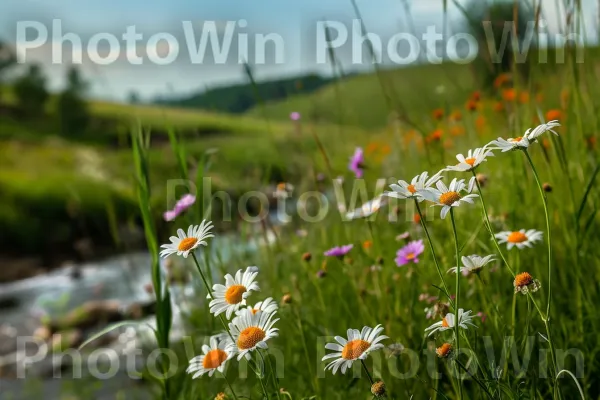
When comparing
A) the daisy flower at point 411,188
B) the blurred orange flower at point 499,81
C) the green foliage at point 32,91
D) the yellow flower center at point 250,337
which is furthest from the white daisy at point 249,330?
the green foliage at point 32,91

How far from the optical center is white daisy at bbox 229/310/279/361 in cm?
83

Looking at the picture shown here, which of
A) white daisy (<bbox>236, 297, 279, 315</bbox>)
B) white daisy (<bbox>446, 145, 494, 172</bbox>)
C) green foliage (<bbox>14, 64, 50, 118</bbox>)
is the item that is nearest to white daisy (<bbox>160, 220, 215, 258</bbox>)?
white daisy (<bbox>236, 297, 279, 315</bbox>)

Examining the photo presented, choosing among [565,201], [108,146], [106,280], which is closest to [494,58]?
[565,201]

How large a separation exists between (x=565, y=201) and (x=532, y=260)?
0.32m

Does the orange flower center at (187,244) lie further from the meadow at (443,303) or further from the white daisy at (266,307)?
the white daisy at (266,307)

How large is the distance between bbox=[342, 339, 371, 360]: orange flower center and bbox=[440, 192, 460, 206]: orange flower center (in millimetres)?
237

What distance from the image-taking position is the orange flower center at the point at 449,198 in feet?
2.53

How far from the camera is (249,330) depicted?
2.82ft

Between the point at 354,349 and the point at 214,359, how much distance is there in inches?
9.8

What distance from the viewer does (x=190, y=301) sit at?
2666mm

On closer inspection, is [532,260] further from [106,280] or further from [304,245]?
[106,280]

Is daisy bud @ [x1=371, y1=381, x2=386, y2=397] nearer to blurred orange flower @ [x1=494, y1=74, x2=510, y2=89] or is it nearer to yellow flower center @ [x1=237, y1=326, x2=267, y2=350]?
yellow flower center @ [x1=237, y1=326, x2=267, y2=350]

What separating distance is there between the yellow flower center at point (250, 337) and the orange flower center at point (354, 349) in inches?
4.7

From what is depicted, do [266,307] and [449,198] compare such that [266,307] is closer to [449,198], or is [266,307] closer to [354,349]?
[354,349]
